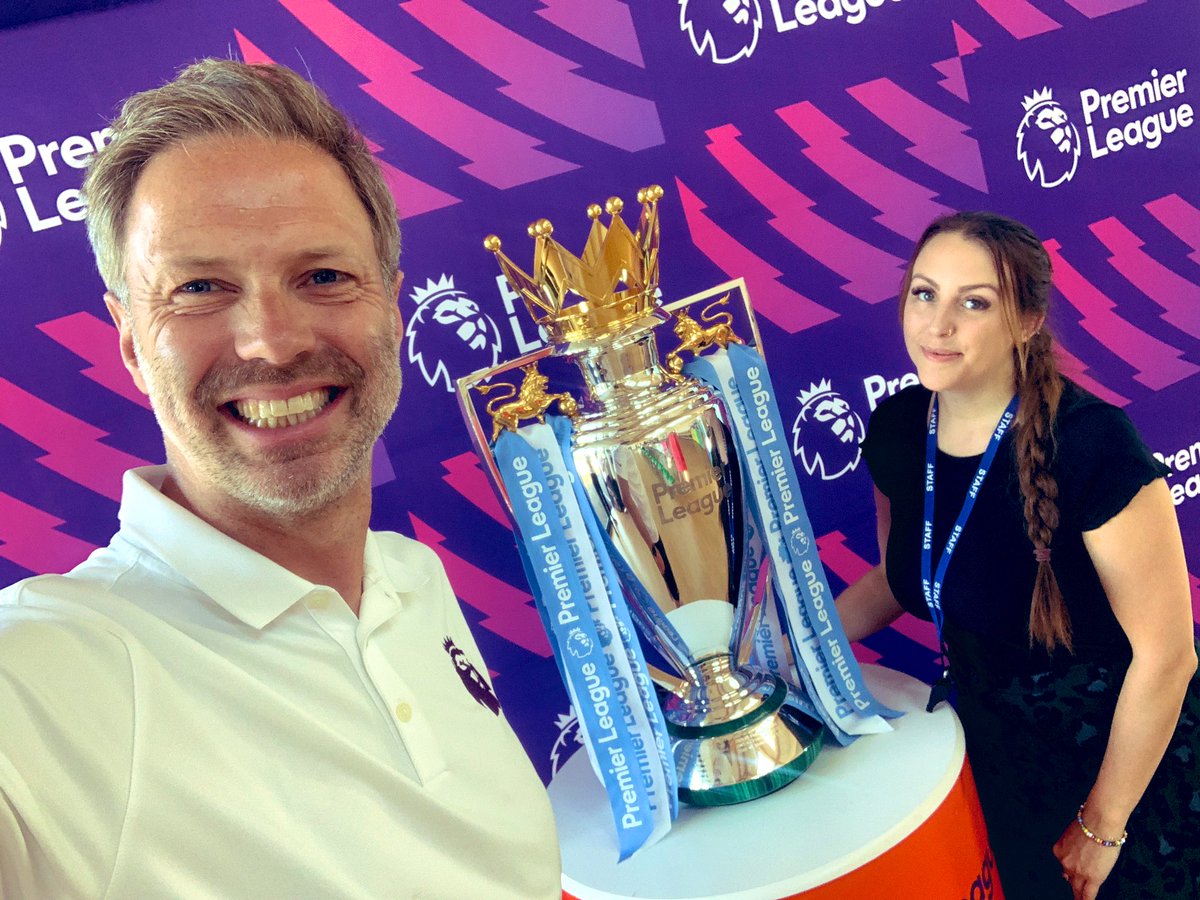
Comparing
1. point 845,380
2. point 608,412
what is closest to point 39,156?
point 608,412

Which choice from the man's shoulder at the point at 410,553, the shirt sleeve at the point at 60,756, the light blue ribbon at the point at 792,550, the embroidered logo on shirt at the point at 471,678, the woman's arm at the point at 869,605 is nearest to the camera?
the shirt sleeve at the point at 60,756

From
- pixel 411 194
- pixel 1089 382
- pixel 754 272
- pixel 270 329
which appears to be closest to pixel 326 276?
pixel 270 329

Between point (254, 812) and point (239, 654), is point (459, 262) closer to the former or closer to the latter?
point (239, 654)

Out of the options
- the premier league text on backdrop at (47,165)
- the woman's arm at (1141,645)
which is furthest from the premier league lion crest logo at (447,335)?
the woman's arm at (1141,645)

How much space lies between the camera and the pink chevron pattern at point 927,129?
1.70 metres

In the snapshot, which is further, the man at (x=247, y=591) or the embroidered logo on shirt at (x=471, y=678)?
the embroidered logo on shirt at (x=471, y=678)

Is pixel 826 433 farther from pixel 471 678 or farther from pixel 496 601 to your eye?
pixel 471 678

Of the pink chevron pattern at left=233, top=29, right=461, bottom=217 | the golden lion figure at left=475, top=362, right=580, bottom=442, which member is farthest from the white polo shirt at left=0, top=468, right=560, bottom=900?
the pink chevron pattern at left=233, top=29, right=461, bottom=217

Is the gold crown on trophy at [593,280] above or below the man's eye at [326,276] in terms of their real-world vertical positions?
below

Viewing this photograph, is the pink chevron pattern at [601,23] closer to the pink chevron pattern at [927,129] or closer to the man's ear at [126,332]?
the pink chevron pattern at [927,129]

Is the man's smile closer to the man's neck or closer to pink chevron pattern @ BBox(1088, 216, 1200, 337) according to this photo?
the man's neck

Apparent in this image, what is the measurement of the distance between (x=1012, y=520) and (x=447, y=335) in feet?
3.03

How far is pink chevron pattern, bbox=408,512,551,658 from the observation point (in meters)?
1.54

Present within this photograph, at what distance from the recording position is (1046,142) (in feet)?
5.91
